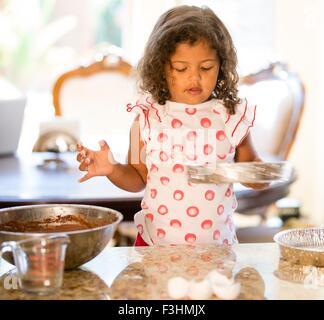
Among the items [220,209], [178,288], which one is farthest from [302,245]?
[178,288]

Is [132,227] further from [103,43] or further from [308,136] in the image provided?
[103,43]

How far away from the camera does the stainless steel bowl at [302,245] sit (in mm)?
1396

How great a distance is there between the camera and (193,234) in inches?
69.1

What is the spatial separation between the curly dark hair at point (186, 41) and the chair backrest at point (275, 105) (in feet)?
5.83

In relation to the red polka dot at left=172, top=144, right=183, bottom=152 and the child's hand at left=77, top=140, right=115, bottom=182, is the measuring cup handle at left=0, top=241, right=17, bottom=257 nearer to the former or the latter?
the child's hand at left=77, top=140, right=115, bottom=182

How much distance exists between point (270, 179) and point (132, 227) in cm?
211

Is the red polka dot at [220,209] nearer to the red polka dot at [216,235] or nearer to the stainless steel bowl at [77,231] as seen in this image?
the red polka dot at [216,235]

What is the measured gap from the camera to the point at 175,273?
1356 millimetres

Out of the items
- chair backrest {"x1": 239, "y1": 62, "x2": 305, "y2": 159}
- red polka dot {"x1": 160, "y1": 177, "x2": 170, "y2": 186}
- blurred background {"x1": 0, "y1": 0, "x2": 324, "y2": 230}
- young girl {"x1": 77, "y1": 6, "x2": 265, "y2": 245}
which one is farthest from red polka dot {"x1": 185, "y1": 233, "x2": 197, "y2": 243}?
blurred background {"x1": 0, "y1": 0, "x2": 324, "y2": 230}

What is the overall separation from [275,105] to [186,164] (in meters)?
1.94

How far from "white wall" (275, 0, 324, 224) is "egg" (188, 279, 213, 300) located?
11.3 feet

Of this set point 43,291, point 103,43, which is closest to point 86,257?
point 43,291

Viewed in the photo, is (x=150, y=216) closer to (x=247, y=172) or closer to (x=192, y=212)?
(x=192, y=212)

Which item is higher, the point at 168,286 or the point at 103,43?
the point at 103,43
